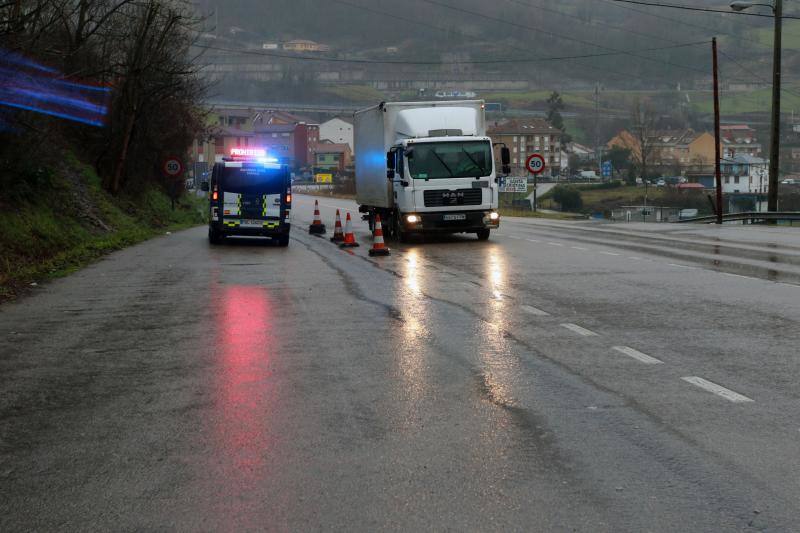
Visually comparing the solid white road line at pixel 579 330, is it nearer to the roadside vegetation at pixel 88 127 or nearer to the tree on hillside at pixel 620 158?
the roadside vegetation at pixel 88 127

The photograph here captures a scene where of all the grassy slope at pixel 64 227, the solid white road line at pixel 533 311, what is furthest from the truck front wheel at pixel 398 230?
the solid white road line at pixel 533 311

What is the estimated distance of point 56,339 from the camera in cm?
→ 1066

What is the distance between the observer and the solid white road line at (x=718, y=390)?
7152 mm

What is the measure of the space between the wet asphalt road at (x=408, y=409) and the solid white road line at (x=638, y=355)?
5 centimetres

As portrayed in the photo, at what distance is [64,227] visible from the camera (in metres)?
26.4

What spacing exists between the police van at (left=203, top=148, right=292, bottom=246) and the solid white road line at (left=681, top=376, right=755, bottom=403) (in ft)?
66.6

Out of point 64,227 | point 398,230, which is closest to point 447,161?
point 398,230

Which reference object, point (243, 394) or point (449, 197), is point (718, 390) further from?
point (449, 197)

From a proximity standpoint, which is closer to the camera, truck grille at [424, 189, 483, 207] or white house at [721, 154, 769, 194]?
truck grille at [424, 189, 483, 207]

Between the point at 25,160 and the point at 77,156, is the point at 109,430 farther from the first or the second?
the point at 77,156

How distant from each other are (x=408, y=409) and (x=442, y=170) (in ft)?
64.4

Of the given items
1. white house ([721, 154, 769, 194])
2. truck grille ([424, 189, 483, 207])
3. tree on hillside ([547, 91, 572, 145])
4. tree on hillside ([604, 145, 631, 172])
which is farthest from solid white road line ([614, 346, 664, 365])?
tree on hillside ([547, 91, 572, 145])

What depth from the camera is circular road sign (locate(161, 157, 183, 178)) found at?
4941cm

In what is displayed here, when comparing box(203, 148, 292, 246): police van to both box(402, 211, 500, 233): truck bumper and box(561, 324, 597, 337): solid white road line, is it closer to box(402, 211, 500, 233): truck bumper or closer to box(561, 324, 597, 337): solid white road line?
box(402, 211, 500, 233): truck bumper
